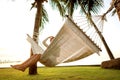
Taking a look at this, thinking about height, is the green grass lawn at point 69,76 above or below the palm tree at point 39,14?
below

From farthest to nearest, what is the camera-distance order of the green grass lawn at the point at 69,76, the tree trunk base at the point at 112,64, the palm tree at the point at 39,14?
the tree trunk base at the point at 112,64 < the palm tree at the point at 39,14 < the green grass lawn at the point at 69,76

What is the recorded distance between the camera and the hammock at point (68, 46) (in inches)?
144

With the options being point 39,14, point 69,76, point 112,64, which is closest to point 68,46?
point 69,76

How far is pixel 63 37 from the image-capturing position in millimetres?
3814

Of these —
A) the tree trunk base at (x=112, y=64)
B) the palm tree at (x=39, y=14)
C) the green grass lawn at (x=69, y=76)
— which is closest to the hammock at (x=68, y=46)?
the green grass lawn at (x=69, y=76)

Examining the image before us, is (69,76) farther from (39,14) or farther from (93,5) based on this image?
(93,5)

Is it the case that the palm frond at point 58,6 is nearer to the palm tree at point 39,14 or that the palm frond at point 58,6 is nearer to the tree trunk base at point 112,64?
the palm tree at point 39,14

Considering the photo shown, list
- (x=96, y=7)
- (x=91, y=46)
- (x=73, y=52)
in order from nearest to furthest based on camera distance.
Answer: (x=91, y=46) → (x=73, y=52) → (x=96, y=7)

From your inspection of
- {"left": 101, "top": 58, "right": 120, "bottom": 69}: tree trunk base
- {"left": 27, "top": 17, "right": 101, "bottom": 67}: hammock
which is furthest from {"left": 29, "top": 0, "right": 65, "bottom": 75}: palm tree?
{"left": 27, "top": 17, "right": 101, "bottom": 67}: hammock

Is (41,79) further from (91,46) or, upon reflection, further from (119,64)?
(119,64)

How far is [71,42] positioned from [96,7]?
5.56 meters

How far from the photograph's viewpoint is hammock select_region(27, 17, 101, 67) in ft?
12.0

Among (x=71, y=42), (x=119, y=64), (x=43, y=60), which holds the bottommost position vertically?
(x=119, y=64)

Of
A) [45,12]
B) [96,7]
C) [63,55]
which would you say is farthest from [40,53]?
[96,7]
